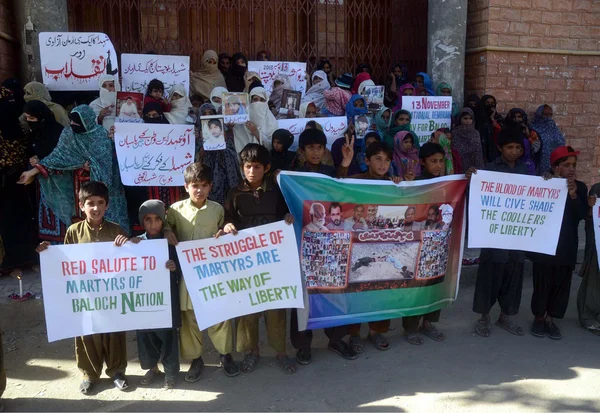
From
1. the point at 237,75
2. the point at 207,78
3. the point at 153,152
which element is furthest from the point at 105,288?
the point at 237,75

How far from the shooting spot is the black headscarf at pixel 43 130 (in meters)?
5.00

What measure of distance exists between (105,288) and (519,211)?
9.76ft

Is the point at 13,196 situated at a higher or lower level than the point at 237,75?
lower

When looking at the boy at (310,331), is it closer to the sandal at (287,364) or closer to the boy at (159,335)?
the sandal at (287,364)

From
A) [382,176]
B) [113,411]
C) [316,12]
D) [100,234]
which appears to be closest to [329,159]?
[382,176]

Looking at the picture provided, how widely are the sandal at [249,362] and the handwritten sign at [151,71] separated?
11.1ft

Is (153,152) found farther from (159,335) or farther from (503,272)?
(503,272)

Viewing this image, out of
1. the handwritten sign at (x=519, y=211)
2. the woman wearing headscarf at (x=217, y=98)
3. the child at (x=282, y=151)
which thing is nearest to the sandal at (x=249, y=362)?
the child at (x=282, y=151)

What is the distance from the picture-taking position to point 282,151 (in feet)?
16.0

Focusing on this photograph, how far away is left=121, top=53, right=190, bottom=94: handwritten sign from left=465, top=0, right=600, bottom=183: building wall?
149 inches

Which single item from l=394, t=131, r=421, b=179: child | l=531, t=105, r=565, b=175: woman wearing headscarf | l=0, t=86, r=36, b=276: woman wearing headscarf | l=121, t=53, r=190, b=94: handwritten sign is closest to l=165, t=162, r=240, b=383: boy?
l=0, t=86, r=36, b=276: woman wearing headscarf

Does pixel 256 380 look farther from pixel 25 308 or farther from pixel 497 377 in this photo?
pixel 25 308

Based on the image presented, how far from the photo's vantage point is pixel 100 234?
11.5ft

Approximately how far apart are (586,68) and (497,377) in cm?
557
